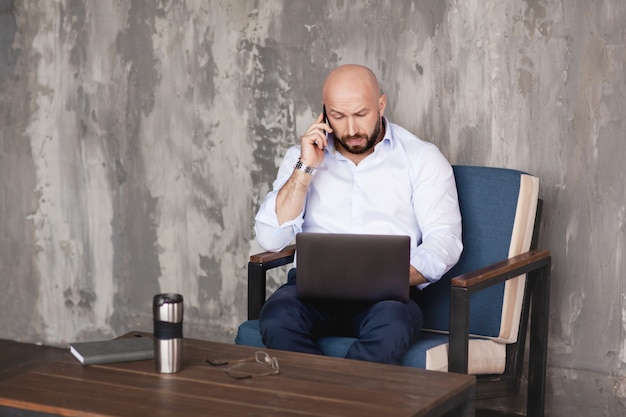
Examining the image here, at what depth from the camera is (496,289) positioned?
3189 mm

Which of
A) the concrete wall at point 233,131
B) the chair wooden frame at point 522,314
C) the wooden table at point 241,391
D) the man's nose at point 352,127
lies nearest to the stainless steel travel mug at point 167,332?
the wooden table at point 241,391

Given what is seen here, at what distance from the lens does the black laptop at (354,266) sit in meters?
2.77

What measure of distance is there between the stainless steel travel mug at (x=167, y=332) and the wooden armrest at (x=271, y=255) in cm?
95

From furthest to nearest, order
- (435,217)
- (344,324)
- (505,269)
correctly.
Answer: (435,217) < (344,324) < (505,269)

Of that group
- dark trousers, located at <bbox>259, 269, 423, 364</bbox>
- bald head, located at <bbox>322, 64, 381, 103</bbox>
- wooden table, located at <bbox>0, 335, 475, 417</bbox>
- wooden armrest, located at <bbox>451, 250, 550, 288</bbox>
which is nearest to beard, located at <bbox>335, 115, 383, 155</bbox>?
bald head, located at <bbox>322, 64, 381, 103</bbox>

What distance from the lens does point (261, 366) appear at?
2393 millimetres

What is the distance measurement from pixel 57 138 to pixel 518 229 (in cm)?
253

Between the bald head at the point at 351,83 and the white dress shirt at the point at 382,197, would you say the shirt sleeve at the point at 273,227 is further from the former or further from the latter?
the bald head at the point at 351,83

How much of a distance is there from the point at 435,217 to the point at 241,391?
4.19 ft

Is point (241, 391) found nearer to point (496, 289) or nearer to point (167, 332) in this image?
point (167, 332)

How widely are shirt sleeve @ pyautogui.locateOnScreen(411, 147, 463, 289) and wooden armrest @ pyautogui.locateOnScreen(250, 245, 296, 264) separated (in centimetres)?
48

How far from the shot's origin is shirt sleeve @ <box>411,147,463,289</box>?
3133 mm

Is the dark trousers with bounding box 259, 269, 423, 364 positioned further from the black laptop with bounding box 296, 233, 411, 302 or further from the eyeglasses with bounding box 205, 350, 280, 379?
the eyeglasses with bounding box 205, 350, 280, 379

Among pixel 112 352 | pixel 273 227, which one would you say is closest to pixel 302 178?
pixel 273 227
